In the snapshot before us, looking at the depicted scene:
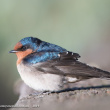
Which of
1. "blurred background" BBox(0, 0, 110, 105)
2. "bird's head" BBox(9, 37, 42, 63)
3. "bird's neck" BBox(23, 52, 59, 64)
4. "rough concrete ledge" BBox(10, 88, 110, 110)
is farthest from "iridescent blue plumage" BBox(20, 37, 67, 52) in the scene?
"blurred background" BBox(0, 0, 110, 105)

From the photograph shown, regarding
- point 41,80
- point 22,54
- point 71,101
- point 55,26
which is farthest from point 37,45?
point 55,26

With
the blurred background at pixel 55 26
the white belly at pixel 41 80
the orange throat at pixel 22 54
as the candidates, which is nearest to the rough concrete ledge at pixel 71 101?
the white belly at pixel 41 80

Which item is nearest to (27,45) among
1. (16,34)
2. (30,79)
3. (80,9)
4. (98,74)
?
(30,79)

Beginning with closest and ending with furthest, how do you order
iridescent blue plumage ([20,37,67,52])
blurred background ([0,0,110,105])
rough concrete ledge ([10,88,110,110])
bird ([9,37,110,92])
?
rough concrete ledge ([10,88,110,110]) → bird ([9,37,110,92]) → iridescent blue plumage ([20,37,67,52]) → blurred background ([0,0,110,105])

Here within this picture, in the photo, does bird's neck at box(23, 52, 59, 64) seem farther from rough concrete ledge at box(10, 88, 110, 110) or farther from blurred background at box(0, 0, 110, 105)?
blurred background at box(0, 0, 110, 105)

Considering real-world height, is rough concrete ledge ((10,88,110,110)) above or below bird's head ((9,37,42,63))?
below

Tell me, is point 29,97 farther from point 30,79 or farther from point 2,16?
point 2,16

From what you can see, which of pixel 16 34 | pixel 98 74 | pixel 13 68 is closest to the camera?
pixel 98 74

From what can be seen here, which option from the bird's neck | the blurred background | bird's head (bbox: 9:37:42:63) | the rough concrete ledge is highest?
the blurred background

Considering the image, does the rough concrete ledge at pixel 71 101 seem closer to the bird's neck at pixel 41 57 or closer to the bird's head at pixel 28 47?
the bird's neck at pixel 41 57
